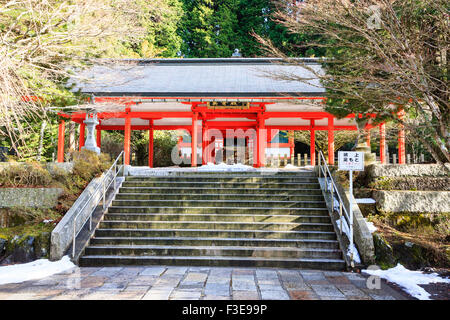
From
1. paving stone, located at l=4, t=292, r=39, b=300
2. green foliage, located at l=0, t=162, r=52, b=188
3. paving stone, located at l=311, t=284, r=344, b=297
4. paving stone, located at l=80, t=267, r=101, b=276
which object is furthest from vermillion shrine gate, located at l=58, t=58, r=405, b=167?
paving stone, located at l=4, t=292, r=39, b=300

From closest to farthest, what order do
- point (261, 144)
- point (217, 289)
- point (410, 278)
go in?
point (217, 289), point (410, 278), point (261, 144)

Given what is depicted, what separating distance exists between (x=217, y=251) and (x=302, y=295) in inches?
77.3

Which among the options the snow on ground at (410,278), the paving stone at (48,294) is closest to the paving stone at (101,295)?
the paving stone at (48,294)

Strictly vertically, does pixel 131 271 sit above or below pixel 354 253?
below

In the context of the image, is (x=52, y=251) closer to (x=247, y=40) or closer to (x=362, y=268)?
(x=362, y=268)

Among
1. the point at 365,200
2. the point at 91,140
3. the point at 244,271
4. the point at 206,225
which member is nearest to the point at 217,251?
the point at 244,271

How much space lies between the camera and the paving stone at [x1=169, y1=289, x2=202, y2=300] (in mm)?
3611

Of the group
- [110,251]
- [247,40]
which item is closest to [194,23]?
[247,40]

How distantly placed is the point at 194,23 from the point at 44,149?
1565cm

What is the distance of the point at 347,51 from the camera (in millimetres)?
6016

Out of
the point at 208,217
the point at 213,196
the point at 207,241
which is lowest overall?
the point at 207,241

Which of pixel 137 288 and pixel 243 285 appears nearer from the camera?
pixel 137 288

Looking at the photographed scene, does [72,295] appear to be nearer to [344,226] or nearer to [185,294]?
[185,294]

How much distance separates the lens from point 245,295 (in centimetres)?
374
